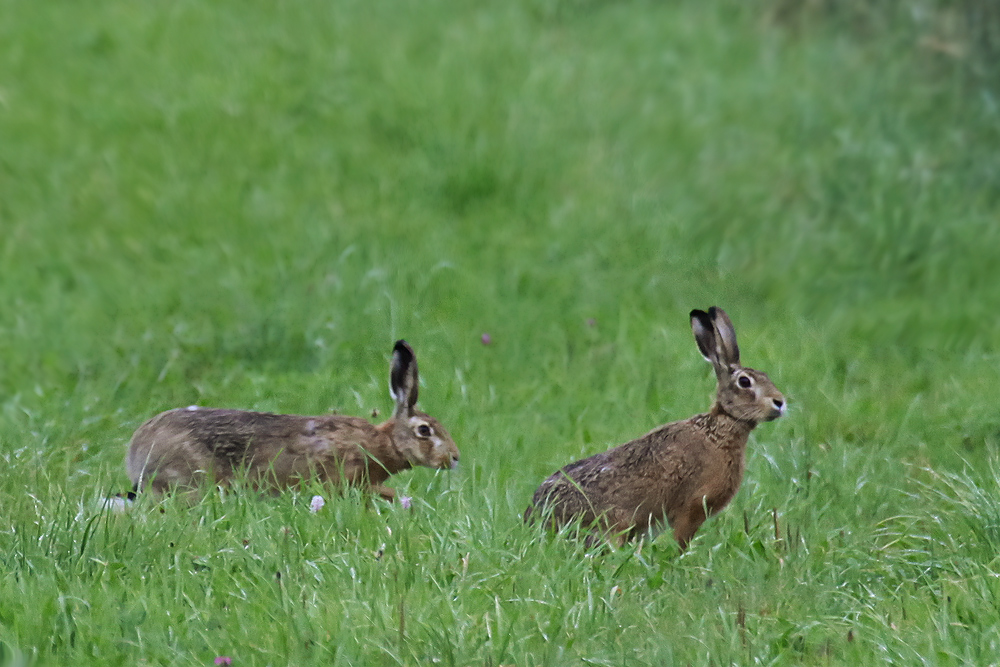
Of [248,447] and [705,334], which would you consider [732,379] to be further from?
[248,447]

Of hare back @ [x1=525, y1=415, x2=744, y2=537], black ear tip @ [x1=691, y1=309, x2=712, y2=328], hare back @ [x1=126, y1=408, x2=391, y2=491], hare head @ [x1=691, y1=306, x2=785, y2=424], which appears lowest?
hare back @ [x1=126, y1=408, x2=391, y2=491]

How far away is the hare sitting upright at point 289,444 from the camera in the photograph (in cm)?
659

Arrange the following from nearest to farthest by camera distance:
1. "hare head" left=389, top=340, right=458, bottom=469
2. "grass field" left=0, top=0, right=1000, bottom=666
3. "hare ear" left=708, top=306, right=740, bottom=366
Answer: "grass field" left=0, top=0, right=1000, bottom=666
"hare ear" left=708, top=306, right=740, bottom=366
"hare head" left=389, top=340, right=458, bottom=469

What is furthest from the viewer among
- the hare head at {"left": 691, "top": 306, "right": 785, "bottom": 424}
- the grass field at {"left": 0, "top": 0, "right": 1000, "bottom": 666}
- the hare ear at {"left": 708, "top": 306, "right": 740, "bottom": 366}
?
the hare ear at {"left": 708, "top": 306, "right": 740, "bottom": 366}

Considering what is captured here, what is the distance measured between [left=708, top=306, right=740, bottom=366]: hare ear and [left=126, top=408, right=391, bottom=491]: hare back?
5.49 ft

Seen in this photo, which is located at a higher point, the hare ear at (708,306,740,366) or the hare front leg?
the hare ear at (708,306,740,366)

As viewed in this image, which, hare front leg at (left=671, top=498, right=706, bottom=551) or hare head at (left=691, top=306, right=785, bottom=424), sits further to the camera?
hare head at (left=691, top=306, right=785, bottom=424)

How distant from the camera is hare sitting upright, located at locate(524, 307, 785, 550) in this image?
587 centimetres

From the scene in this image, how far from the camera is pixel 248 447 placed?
670 cm

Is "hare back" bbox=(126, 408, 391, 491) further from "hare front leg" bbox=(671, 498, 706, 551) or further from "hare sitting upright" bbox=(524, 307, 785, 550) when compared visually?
"hare front leg" bbox=(671, 498, 706, 551)

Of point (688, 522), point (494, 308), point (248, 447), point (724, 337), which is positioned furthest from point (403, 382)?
point (494, 308)

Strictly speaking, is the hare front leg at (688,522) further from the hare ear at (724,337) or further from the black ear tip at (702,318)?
the black ear tip at (702,318)

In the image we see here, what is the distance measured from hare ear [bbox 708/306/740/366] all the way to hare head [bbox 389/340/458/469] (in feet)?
4.38

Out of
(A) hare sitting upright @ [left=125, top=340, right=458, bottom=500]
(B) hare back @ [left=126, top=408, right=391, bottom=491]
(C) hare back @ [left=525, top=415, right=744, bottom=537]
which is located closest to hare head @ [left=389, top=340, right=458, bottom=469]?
(A) hare sitting upright @ [left=125, top=340, right=458, bottom=500]
